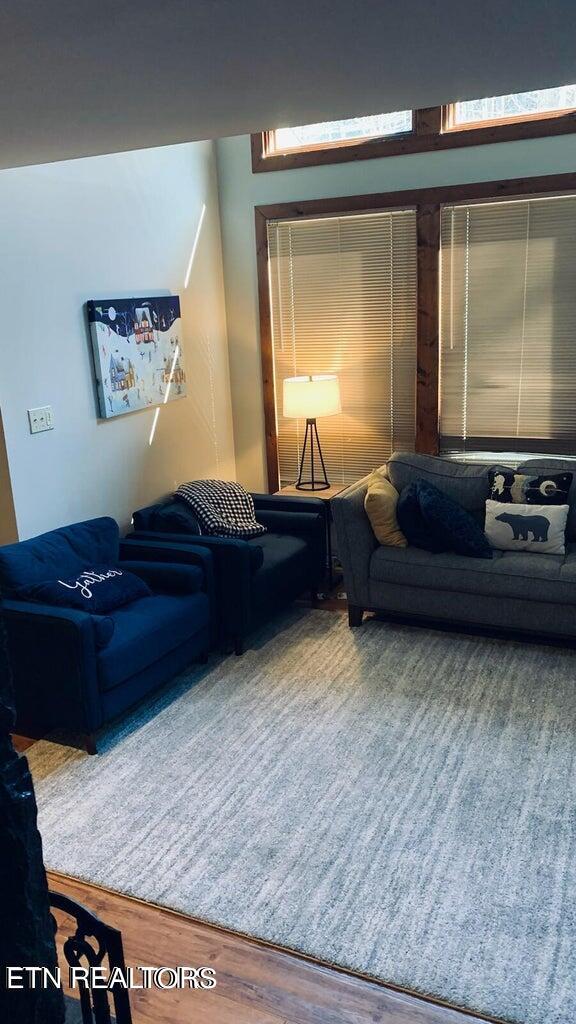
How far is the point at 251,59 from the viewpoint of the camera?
1.67 metres

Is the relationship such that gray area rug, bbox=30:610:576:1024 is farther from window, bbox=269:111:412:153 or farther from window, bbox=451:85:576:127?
window, bbox=269:111:412:153

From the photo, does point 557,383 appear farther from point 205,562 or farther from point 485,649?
point 205,562

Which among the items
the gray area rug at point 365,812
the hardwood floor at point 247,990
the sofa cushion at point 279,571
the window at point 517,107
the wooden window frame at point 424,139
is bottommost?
the hardwood floor at point 247,990

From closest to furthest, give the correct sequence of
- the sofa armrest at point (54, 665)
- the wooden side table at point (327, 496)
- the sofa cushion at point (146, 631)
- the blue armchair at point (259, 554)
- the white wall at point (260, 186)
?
the sofa armrest at point (54, 665)
the sofa cushion at point (146, 631)
the blue armchair at point (259, 554)
the white wall at point (260, 186)
the wooden side table at point (327, 496)

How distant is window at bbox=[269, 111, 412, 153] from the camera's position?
4.99 m

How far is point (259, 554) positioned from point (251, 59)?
2912mm

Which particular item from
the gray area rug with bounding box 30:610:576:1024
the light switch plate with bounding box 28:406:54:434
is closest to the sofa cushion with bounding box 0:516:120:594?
the light switch plate with bounding box 28:406:54:434

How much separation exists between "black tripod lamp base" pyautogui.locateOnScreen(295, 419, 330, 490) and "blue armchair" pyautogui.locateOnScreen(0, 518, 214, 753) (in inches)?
55.7

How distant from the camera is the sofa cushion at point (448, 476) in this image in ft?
15.7

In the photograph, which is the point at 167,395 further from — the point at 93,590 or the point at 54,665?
the point at 54,665

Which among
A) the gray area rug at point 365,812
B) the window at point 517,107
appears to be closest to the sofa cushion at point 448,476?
the gray area rug at point 365,812

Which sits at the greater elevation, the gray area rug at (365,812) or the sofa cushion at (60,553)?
the sofa cushion at (60,553)

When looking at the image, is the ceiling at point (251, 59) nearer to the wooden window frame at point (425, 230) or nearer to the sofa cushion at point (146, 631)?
the sofa cushion at point (146, 631)

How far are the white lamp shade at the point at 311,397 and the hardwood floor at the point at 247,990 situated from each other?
317 cm
